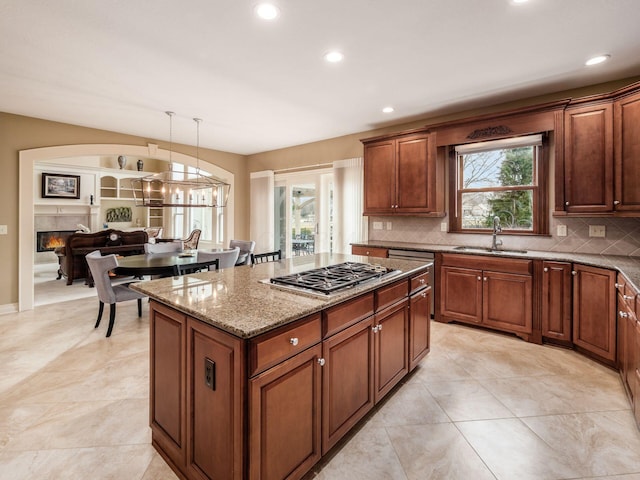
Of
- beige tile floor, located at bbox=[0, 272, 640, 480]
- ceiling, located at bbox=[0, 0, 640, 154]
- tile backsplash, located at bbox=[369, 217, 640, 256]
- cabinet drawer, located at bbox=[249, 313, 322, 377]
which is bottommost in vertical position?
beige tile floor, located at bbox=[0, 272, 640, 480]

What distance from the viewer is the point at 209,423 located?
1360 mm

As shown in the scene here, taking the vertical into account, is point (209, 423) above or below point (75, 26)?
below

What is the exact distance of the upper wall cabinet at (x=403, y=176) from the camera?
4023 mm

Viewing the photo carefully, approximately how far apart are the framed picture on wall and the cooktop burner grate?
8514 millimetres

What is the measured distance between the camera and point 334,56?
266 cm

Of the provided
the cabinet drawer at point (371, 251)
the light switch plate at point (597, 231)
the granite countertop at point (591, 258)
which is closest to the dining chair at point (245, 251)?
the cabinet drawer at point (371, 251)

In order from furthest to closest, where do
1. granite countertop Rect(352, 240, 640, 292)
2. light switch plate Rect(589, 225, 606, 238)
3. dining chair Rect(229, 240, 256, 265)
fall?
1. dining chair Rect(229, 240, 256, 265)
2. light switch plate Rect(589, 225, 606, 238)
3. granite countertop Rect(352, 240, 640, 292)

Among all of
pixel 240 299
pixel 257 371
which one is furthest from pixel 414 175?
pixel 257 371

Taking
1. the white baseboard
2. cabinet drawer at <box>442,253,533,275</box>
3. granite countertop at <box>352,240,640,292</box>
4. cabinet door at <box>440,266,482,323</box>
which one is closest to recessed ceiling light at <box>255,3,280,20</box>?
granite countertop at <box>352,240,640,292</box>

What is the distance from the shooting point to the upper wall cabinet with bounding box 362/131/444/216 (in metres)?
4.02

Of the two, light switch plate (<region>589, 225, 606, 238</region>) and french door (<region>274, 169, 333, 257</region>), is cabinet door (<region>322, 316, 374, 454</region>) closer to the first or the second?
light switch plate (<region>589, 225, 606, 238</region>)

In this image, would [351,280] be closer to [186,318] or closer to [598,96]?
[186,318]

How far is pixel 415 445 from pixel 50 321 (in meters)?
4.38

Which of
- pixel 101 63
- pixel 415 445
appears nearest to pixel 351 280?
pixel 415 445
